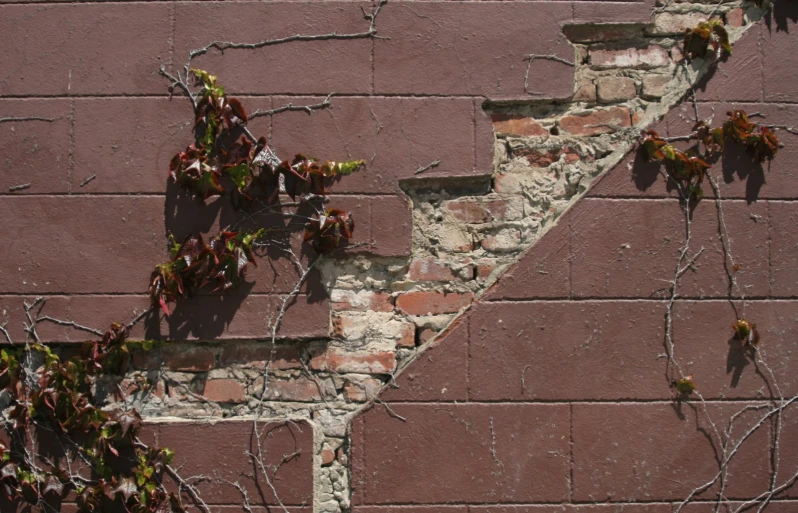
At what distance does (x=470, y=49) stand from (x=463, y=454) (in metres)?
1.48

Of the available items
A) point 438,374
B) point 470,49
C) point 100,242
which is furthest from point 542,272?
point 100,242

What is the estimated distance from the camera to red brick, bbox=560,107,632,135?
2.65 metres

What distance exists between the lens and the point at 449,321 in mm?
2574

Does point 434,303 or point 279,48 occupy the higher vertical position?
point 279,48

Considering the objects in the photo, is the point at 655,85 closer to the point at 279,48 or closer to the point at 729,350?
the point at 729,350

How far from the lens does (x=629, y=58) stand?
2.68 metres

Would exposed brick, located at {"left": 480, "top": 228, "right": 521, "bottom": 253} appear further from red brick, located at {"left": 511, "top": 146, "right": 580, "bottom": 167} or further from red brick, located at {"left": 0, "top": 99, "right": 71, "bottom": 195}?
red brick, located at {"left": 0, "top": 99, "right": 71, "bottom": 195}

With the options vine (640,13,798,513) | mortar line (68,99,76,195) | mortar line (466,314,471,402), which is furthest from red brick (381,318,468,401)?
mortar line (68,99,76,195)

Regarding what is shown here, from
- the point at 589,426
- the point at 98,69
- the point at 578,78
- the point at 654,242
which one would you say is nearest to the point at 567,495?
the point at 589,426

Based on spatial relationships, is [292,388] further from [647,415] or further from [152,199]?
[647,415]

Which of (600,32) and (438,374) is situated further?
(600,32)

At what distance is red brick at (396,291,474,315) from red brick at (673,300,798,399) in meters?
0.77

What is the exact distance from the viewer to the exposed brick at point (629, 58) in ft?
8.79

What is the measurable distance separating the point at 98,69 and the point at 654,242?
214 cm
